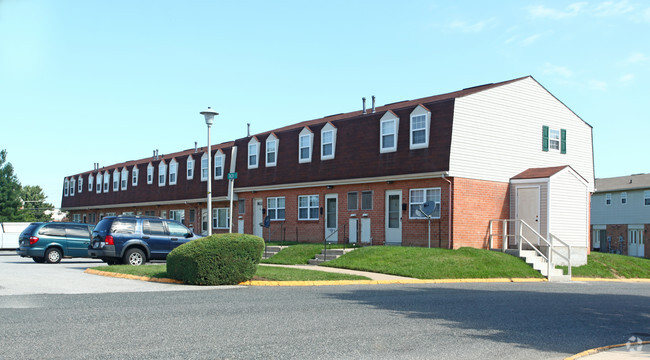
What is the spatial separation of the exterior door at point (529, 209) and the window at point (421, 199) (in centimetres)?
417

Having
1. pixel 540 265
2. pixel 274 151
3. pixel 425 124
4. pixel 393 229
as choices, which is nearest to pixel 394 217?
pixel 393 229

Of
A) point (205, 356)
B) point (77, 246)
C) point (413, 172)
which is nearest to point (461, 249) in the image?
point (413, 172)

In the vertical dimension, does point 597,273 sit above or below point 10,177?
below

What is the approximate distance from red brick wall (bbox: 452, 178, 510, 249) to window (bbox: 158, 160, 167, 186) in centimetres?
2584

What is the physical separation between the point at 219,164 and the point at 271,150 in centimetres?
562

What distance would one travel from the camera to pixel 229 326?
9.31m

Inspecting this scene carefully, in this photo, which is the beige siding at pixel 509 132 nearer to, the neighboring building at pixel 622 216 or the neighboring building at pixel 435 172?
the neighboring building at pixel 435 172

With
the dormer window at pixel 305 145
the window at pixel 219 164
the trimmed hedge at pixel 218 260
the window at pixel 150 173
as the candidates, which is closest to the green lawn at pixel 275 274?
the trimmed hedge at pixel 218 260

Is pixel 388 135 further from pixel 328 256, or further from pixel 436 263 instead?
pixel 436 263

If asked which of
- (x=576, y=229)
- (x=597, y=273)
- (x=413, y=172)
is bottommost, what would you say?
(x=597, y=273)

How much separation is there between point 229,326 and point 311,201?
71.5 ft

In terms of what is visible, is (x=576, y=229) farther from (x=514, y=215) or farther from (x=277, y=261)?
(x=277, y=261)

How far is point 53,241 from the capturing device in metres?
25.5

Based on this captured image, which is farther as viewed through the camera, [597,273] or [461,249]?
[597,273]
